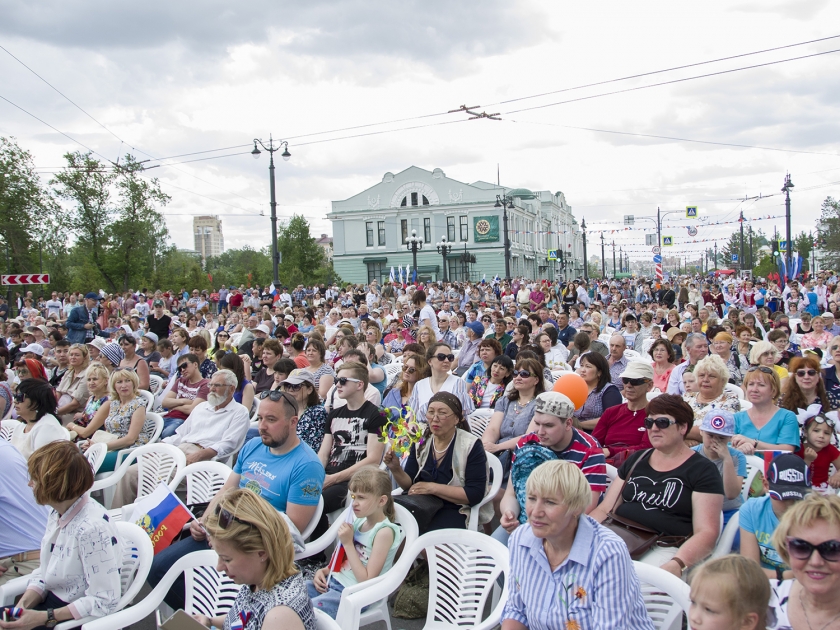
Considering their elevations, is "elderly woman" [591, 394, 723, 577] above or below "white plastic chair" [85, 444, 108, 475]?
above

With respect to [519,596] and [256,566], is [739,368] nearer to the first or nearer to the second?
[519,596]

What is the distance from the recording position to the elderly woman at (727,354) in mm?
6910

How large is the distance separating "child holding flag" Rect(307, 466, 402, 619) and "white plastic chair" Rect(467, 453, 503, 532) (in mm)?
860

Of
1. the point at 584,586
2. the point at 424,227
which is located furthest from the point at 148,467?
the point at 424,227

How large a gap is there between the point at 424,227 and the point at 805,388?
5458 cm

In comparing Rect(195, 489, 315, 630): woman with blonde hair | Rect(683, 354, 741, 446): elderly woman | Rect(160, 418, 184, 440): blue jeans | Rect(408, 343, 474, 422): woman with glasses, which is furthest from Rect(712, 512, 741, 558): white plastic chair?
Rect(160, 418, 184, 440): blue jeans

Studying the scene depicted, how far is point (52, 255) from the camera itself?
45094 mm

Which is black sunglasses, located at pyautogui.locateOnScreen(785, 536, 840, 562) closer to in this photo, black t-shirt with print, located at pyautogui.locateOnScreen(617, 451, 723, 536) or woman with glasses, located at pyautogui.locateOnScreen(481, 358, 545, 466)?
black t-shirt with print, located at pyautogui.locateOnScreen(617, 451, 723, 536)

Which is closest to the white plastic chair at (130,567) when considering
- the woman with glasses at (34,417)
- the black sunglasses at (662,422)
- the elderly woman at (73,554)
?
the elderly woman at (73,554)

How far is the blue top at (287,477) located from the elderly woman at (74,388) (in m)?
4.66

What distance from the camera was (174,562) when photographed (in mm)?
3496

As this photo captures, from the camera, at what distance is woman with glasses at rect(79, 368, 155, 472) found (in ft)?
→ 18.7

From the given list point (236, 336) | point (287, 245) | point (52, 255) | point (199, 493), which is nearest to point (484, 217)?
point (287, 245)

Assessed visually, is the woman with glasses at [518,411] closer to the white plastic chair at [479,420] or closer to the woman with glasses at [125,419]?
the white plastic chair at [479,420]
